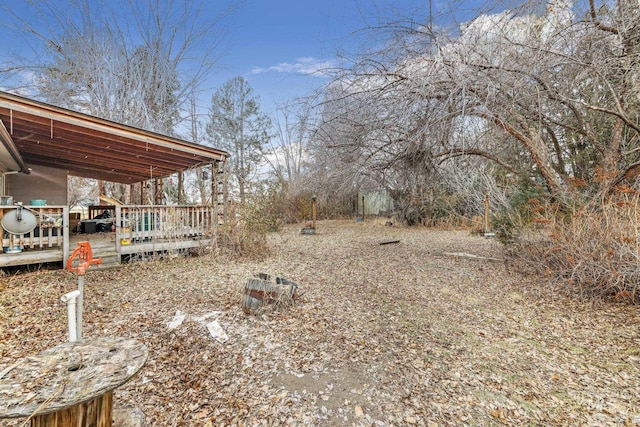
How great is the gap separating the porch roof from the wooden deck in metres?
1.42

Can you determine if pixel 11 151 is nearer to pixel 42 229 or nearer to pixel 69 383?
pixel 42 229

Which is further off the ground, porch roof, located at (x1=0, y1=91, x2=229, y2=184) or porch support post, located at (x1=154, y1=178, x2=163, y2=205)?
porch roof, located at (x1=0, y1=91, x2=229, y2=184)

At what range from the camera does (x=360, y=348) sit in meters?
2.84

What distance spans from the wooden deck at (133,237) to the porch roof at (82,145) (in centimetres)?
142

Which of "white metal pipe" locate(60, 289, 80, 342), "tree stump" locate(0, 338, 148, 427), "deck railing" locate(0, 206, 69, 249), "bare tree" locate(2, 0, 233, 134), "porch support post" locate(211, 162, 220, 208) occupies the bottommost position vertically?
"tree stump" locate(0, 338, 148, 427)

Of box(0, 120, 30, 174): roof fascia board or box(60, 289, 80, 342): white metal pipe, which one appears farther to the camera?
box(0, 120, 30, 174): roof fascia board

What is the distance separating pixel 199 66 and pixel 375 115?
9642mm

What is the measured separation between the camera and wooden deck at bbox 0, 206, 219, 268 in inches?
198

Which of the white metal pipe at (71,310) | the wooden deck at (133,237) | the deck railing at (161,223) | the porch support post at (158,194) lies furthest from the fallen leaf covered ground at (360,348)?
the porch support post at (158,194)

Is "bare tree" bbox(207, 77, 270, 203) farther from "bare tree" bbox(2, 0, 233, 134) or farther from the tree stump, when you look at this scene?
the tree stump

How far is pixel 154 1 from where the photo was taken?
1002 cm

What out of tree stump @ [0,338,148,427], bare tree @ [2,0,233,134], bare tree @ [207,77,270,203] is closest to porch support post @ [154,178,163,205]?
bare tree @ [2,0,233,134]

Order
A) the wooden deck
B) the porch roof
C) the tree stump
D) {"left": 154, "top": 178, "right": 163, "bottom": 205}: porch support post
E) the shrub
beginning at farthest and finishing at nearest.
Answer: {"left": 154, "top": 178, "right": 163, "bottom": 205}: porch support post, the wooden deck, the porch roof, the shrub, the tree stump

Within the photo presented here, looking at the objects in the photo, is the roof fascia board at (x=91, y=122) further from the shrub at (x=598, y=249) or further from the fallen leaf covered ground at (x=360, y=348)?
the shrub at (x=598, y=249)
